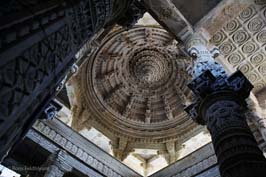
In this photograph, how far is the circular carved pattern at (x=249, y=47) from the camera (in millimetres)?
7490

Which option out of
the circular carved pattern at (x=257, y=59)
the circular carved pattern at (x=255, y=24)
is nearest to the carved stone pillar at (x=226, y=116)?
the circular carved pattern at (x=255, y=24)

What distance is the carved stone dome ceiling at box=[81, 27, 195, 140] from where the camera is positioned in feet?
40.7

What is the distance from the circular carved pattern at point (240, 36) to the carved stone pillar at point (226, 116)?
6.19ft

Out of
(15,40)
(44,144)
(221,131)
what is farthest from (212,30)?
(15,40)

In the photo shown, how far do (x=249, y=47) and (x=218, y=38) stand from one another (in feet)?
2.85

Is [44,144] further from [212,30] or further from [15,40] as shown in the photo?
[15,40]

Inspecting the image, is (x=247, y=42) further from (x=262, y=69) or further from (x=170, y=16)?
(x=170, y=16)

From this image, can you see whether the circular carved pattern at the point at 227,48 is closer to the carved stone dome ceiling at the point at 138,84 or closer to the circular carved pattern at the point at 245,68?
the circular carved pattern at the point at 245,68

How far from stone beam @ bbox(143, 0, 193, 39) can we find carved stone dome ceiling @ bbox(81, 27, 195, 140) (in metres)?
5.21

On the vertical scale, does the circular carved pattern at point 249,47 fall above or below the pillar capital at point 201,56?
above

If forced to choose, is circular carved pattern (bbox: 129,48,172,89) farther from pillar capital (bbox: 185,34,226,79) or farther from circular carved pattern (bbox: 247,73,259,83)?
pillar capital (bbox: 185,34,226,79)

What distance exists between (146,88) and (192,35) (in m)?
7.24

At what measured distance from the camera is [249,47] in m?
7.54

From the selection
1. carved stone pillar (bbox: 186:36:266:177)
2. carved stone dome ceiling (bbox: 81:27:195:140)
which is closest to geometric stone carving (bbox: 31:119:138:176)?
carved stone dome ceiling (bbox: 81:27:195:140)
